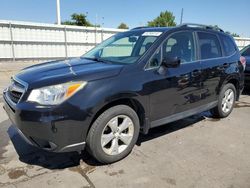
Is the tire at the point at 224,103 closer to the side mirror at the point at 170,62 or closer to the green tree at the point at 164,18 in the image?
the side mirror at the point at 170,62

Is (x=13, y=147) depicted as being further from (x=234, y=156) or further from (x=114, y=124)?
(x=234, y=156)

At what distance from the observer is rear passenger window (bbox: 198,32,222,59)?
15.1 feet

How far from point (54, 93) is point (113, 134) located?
954 millimetres

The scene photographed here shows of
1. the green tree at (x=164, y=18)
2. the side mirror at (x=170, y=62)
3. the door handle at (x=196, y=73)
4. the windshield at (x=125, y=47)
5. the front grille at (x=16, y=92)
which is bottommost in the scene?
the front grille at (x=16, y=92)

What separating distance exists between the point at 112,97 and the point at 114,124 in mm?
383

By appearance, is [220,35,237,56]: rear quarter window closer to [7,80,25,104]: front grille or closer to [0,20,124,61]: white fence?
[7,80,25,104]: front grille

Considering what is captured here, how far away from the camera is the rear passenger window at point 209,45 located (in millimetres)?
4600

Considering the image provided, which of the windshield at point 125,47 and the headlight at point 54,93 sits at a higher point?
the windshield at point 125,47

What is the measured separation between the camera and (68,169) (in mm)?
3291

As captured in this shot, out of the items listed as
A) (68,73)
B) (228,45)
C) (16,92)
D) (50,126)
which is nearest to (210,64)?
(228,45)

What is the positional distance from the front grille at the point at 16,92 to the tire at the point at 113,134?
0.96m

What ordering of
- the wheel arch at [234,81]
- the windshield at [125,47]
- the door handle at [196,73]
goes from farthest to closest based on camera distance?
the wheel arch at [234,81] < the door handle at [196,73] < the windshield at [125,47]

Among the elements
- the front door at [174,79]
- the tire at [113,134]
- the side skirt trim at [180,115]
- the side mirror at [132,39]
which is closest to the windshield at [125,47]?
the side mirror at [132,39]

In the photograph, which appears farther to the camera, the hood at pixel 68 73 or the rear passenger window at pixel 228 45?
the rear passenger window at pixel 228 45
